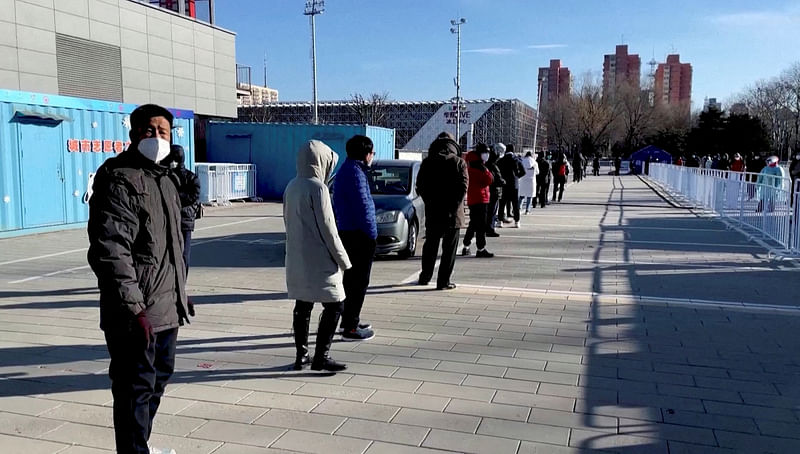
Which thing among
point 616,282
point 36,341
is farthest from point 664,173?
point 36,341

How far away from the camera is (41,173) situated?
13.0 meters

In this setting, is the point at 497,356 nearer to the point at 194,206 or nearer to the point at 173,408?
the point at 173,408

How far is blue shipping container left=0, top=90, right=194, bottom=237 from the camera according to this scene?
1229 cm

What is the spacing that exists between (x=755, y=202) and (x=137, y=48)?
86.7 feet

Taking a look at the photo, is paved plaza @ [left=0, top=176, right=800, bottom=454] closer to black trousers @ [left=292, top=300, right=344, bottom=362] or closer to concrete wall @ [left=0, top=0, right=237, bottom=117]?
black trousers @ [left=292, top=300, right=344, bottom=362]

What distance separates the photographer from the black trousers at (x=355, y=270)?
5398 mm

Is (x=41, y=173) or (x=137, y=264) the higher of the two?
(x=41, y=173)

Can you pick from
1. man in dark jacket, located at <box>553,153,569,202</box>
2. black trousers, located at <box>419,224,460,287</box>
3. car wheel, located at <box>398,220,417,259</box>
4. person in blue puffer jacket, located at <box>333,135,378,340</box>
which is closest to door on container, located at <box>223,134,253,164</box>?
man in dark jacket, located at <box>553,153,569,202</box>

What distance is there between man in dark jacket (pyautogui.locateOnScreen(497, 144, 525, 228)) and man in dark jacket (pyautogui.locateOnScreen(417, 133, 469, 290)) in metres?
6.46

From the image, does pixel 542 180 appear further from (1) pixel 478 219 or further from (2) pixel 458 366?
(2) pixel 458 366

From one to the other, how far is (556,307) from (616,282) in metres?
1.85

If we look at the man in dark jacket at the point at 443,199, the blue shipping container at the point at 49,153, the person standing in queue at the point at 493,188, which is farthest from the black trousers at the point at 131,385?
the blue shipping container at the point at 49,153

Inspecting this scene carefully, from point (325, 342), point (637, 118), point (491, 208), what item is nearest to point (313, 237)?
point (325, 342)

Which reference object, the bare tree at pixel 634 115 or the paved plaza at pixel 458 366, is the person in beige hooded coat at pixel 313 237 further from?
the bare tree at pixel 634 115
